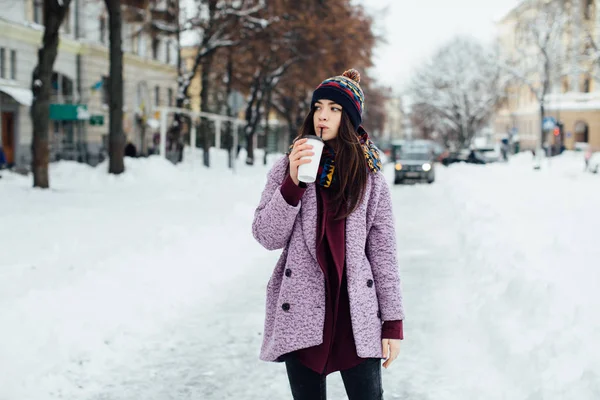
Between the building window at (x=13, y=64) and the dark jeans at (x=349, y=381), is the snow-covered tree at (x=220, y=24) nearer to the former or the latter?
the building window at (x=13, y=64)

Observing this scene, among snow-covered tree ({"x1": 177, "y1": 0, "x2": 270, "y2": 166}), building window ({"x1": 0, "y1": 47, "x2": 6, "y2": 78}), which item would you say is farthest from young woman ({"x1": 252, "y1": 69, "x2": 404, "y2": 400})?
building window ({"x1": 0, "y1": 47, "x2": 6, "y2": 78})

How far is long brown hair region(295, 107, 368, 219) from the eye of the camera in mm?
2934

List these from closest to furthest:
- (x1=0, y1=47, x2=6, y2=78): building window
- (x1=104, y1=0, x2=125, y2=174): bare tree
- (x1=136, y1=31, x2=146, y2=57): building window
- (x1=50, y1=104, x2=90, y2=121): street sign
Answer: (x1=104, y1=0, x2=125, y2=174): bare tree, (x1=0, y1=47, x2=6, y2=78): building window, (x1=50, y1=104, x2=90, y2=121): street sign, (x1=136, y1=31, x2=146, y2=57): building window

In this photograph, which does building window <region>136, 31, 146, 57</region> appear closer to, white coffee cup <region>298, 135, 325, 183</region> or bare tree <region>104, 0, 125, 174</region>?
bare tree <region>104, 0, 125, 174</region>

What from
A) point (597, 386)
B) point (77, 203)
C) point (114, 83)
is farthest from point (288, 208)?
point (114, 83)

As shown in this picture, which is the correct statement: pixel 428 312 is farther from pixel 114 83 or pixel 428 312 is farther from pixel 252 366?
pixel 114 83

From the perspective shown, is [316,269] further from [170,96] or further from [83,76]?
[170,96]

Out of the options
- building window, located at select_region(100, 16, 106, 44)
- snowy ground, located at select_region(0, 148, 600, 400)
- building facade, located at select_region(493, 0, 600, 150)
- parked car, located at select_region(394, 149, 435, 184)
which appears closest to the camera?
snowy ground, located at select_region(0, 148, 600, 400)

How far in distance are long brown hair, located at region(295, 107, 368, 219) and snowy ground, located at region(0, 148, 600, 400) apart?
2.15 m

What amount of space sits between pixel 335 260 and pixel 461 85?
6791 centimetres

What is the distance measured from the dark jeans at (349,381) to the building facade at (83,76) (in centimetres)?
2270

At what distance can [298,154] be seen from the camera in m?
2.78

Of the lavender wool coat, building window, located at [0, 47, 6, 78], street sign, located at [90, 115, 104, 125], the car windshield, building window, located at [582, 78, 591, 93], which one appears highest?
building window, located at [582, 78, 591, 93]

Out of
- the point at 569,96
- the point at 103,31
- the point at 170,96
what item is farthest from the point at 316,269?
the point at 569,96
